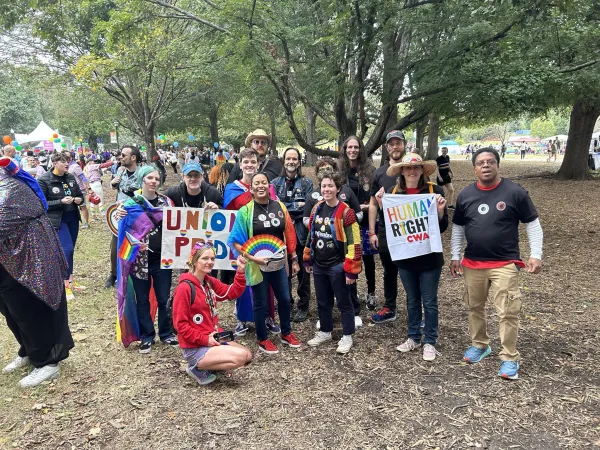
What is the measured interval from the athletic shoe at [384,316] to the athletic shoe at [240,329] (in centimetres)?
158

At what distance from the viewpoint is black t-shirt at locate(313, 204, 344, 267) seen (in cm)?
443

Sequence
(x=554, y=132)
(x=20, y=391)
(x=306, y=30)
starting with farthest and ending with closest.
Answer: (x=554, y=132)
(x=306, y=30)
(x=20, y=391)

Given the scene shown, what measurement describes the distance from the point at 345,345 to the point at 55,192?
14.7 feet

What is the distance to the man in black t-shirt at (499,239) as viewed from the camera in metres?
3.74

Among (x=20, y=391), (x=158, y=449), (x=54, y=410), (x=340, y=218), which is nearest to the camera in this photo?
(x=158, y=449)

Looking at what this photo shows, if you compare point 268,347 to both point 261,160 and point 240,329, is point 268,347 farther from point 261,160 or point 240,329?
point 261,160

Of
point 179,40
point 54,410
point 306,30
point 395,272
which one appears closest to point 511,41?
point 306,30

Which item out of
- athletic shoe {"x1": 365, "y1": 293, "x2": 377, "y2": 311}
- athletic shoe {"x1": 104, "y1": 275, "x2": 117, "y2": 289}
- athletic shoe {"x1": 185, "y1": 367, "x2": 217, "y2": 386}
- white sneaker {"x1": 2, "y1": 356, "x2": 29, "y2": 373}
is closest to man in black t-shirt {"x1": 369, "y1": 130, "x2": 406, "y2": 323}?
athletic shoe {"x1": 365, "y1": 293, "x2": 377, "y2": 311}

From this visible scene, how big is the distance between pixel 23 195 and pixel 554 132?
109950 mm

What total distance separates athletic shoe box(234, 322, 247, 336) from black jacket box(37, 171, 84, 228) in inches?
115

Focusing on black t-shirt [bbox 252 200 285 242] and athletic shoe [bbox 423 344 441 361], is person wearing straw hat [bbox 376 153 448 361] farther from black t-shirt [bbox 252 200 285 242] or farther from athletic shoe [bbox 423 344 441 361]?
black t-shirt [bbox 252 200 285 242]

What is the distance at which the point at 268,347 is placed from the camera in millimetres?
4559

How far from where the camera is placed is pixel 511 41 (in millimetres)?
7504

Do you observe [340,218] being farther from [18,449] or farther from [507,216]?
[18,449]
